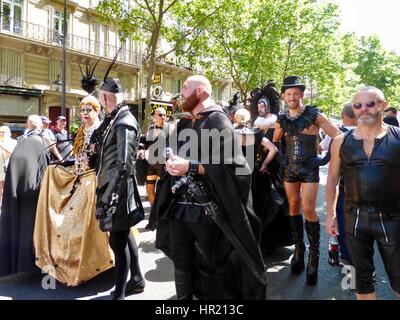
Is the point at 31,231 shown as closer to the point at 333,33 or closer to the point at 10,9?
the point at 10,9

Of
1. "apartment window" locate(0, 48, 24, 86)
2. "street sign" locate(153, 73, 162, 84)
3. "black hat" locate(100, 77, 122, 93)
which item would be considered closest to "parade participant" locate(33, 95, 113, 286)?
"black hat" locate(100, 77, 122, 93)

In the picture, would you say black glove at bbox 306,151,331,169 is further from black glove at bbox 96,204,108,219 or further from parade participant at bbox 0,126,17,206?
parade participant at bbox 0,126,17,206

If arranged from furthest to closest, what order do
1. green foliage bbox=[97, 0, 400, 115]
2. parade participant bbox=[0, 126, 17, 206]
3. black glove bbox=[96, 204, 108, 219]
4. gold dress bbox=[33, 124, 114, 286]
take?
1. green foliage bbox=[97, 0, 400, 115]
2. parade participant bbox=[0, 126, 17, 206]
3. gold dress bbox=[33, 124, 114, 286]
4. black glove bbox=[96, 204, 108, 219]

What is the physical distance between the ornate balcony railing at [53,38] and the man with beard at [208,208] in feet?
70.3

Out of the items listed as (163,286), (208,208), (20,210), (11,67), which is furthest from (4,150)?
(11,67)

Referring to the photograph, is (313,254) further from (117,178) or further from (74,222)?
(74,222)

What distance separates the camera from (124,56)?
91.7ft

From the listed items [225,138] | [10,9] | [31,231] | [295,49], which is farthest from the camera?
[295,49]

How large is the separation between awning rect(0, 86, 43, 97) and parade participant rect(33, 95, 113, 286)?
19069 millimetres

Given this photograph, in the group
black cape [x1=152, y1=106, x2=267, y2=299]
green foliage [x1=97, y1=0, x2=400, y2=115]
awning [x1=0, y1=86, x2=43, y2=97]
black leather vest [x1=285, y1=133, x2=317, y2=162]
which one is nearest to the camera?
black cape [x1=152, y1=106, x2=267, y2=299]

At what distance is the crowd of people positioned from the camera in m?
2.63

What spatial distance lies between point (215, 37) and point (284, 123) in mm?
20564

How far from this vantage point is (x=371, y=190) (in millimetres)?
2646

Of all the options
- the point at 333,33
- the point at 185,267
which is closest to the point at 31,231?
the point at 185,267
